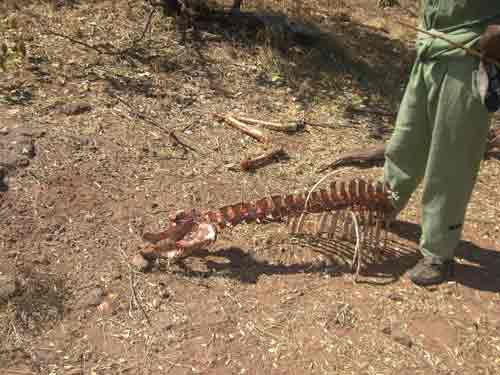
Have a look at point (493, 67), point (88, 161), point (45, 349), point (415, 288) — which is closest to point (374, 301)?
point (415, 288)

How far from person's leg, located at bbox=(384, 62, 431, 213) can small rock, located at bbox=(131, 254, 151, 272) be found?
1.53m

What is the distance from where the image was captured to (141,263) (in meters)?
3.37

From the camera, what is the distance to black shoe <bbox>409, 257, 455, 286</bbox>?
11.2ft

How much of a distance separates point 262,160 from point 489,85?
2.09m

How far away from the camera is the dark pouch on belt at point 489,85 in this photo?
281cm

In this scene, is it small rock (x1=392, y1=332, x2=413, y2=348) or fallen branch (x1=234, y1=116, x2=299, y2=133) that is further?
fallen branch (x1=234, y1=116, x2=299, y2=133)

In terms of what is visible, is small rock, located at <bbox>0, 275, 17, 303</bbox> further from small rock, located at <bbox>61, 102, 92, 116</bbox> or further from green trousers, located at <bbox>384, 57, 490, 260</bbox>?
green trousers, located at <bbox>384, 57, 490, 260</bbox>

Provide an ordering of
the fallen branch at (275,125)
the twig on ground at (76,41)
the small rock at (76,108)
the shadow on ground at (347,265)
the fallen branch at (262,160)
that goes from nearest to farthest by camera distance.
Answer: the shadow on ground at (347,265) < the fallen branch at (262,160) < the small rock at (76,108) < the fallen branch at (275,125) < the twig on ground at (76,41)

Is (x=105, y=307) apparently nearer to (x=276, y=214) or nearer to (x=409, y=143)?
(x=276, y=214)

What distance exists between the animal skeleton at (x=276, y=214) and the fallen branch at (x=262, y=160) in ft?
3.32

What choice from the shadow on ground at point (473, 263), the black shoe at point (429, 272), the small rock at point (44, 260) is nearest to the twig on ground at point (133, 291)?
the small rock at point (44, 260)

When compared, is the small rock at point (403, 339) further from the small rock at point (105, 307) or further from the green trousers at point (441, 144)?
the small rock at point (105, 307)

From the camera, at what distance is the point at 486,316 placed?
10.8 ft

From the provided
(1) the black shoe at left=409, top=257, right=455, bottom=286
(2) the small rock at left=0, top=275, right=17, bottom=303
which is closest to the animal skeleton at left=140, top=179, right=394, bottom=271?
(1) the black shoe at left=409, top=257, right=455, bottom=286
